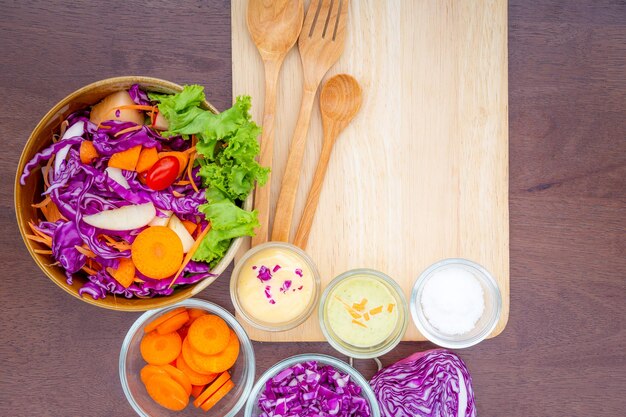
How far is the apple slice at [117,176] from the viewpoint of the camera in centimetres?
96

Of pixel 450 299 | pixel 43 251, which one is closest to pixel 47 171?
pixel 43 251

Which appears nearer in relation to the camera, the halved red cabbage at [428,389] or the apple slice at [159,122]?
the apple slice at [159,122]

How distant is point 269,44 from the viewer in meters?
1.07

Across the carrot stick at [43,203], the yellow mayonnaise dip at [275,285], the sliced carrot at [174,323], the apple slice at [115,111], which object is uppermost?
the apple slice at [115,111]

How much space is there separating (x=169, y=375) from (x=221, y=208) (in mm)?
431

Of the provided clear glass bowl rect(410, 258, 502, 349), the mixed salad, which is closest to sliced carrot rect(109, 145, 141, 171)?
the mixed salad

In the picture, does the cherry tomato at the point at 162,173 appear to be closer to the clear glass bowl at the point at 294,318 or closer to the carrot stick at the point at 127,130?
Answer: the carrot stick at the point at 127,130

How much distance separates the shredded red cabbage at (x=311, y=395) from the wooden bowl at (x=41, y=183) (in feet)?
1.00

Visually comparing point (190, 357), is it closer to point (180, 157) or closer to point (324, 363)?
point (324, 363)

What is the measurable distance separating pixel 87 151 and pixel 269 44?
1.29ft

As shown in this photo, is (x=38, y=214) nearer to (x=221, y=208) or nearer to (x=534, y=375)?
(x=221, y=208)

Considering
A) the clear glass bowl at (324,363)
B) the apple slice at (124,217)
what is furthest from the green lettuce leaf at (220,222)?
the clear glass bowl at (324,363)

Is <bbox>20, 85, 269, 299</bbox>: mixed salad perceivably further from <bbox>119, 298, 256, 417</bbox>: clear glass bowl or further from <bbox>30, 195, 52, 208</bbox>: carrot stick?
<bbox>119, 298, 256, 417</bbox>: clear glass bowl

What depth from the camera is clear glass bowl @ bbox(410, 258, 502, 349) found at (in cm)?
109
